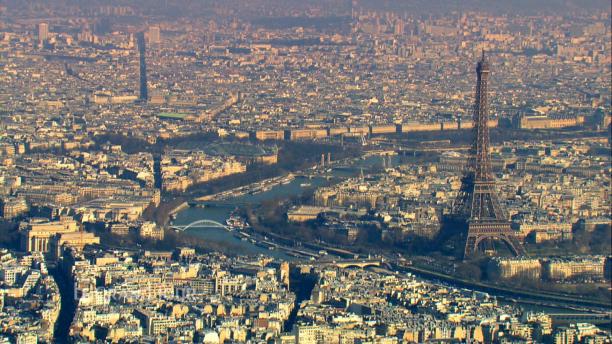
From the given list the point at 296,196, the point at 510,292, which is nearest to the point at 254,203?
the point at 296,196

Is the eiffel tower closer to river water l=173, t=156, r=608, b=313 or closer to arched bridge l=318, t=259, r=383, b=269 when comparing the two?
arched bridge l=318, t=259, r=383, b=269

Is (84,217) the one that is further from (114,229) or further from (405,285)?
(405,285)

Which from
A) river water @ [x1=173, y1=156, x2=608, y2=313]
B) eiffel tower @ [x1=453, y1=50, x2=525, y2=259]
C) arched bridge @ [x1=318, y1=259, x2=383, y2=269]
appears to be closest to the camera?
arched bridge @ [x1=318, y1=259, x2=383, y2=269]

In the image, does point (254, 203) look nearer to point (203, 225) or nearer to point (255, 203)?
point (255, 203)

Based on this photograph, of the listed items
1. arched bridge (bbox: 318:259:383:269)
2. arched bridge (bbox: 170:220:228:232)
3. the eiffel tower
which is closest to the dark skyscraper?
arched bridge (bbox: 170:220:228:232)

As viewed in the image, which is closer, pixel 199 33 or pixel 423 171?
pixel 423 171

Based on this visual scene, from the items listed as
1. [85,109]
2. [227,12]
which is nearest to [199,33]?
[227,12]
